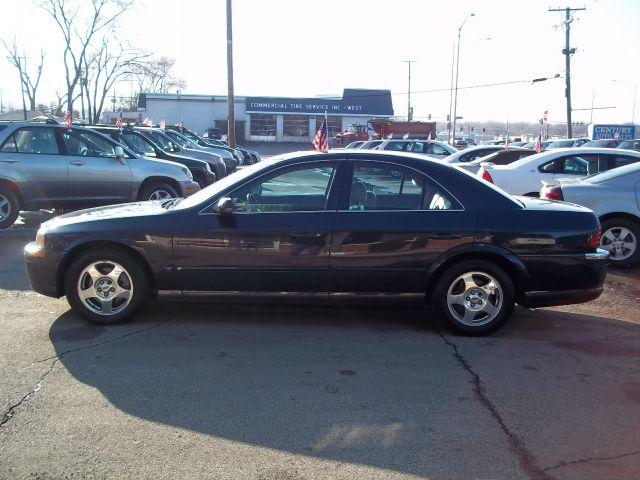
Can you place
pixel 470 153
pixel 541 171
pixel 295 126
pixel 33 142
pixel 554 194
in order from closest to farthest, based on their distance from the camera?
pixel 554 194 < pixel 33 142 < pixel 541 171 < pixel 470 153 < pixel 295 126

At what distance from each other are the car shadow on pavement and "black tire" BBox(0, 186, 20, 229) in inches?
214

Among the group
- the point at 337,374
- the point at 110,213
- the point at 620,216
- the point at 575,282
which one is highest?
the point at 110,213

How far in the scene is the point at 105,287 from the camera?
5461 mm

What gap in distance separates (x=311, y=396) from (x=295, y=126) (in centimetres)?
7038

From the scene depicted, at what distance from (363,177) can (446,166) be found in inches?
30.2

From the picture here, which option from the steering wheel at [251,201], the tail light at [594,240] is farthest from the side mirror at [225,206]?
the tail light at [594,240]

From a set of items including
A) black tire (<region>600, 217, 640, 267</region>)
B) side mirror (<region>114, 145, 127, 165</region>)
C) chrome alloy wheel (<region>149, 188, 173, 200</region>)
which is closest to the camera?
black tire (<region>600, 217, 640, 267</region>)

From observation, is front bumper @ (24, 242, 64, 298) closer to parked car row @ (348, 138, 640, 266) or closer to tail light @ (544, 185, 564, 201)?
parked car row @ (348, 138, 640, 266)

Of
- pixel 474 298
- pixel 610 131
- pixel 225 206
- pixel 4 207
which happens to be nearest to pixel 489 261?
pixel 474 298

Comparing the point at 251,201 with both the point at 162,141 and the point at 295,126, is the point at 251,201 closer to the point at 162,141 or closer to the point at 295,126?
the point at 162,141

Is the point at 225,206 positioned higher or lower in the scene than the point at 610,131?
lower

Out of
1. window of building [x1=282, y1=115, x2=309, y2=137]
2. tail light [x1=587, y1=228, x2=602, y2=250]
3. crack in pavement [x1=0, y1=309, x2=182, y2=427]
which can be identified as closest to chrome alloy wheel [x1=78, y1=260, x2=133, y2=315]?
crack in pavement [x1=0, y1=309, x2=182, y2=427]

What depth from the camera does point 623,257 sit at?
8.29 meters

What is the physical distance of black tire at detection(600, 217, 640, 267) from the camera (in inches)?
322
